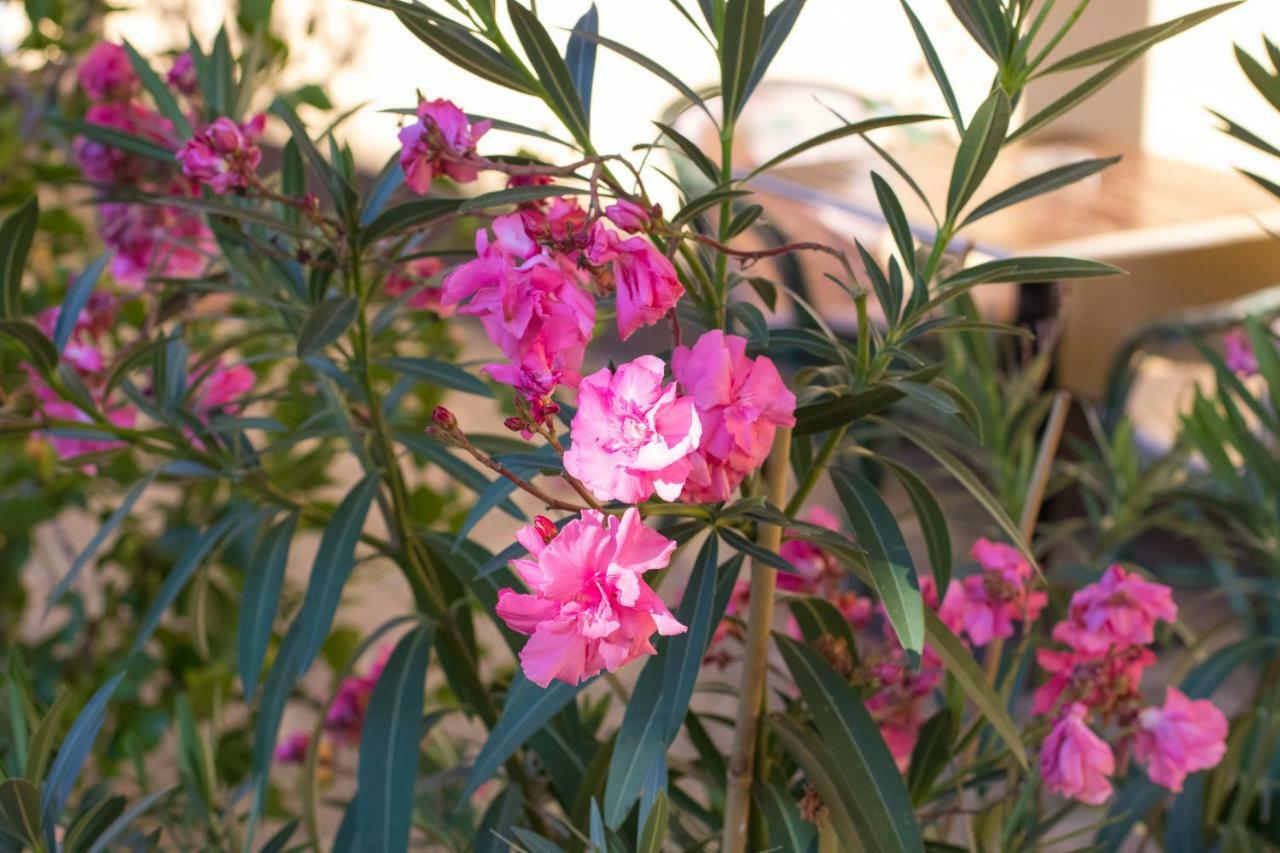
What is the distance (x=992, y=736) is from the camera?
1.01 meters

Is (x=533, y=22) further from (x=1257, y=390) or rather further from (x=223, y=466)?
(x=1257, y=390)

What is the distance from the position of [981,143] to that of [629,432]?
25cm

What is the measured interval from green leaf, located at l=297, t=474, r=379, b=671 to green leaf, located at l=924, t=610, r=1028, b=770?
14.8 inches

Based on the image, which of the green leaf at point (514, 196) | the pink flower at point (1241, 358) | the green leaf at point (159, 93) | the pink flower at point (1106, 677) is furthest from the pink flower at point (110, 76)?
the pink flower at point (1241, 358)

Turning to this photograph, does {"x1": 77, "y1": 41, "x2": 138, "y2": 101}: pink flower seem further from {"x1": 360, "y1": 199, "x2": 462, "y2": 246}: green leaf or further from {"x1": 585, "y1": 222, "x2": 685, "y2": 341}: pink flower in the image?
{"x1": 585, "y1": 222, "x2": 685, "y2": 341}: pink flower

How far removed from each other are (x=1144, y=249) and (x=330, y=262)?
2.53 meters

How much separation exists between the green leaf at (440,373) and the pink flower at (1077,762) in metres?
0.42

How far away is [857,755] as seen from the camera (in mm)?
786

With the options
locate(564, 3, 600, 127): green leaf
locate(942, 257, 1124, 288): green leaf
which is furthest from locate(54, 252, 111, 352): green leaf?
locate(942, 257, 1124, 288): green leaf

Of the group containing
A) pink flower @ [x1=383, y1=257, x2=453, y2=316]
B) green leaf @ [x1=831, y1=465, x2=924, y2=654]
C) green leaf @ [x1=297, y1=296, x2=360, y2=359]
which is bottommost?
green leaf @ [x1=831, y1=465, x2=924, y2=654]

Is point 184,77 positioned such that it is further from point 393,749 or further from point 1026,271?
point 1026,271

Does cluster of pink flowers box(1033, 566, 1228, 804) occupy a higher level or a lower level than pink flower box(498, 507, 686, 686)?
lower

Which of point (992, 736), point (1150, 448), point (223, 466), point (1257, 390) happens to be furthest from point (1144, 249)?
point (223, 466)

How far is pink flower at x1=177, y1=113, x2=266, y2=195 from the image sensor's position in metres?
0.82
